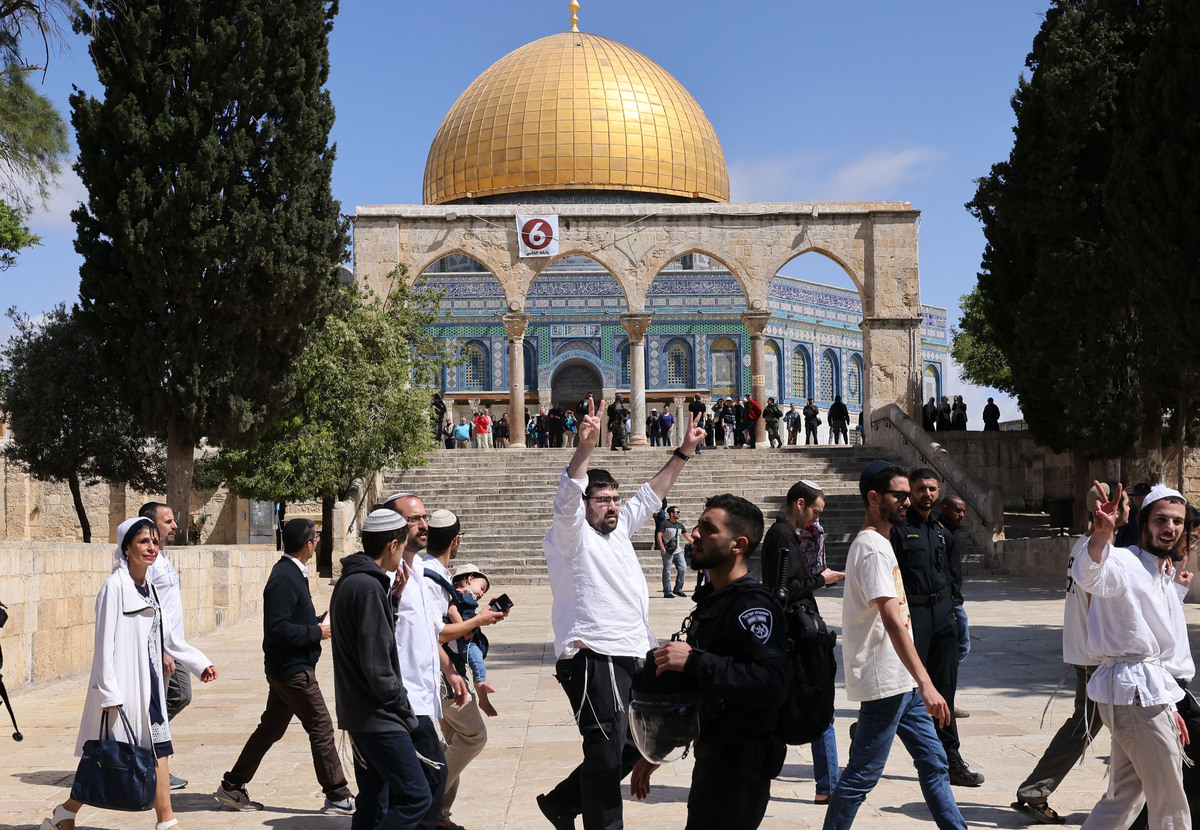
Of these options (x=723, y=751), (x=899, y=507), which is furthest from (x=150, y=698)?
(x=899, y=507)

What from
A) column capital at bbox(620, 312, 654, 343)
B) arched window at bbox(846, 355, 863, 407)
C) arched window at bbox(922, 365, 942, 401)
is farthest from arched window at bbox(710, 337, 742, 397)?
column capital at bbox(620, 312, 654, 343)

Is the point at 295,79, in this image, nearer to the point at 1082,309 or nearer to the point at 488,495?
the point at 488,495

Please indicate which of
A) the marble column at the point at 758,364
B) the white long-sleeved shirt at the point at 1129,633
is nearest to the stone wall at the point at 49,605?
the white long-sleeved shirt at the point at 1129,633

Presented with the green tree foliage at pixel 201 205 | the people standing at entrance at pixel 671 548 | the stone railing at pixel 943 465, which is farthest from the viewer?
the stone railing at pixel 943 465

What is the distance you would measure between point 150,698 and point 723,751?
2.65 meters

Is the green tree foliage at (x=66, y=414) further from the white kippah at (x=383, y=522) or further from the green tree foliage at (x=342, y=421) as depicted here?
the white kippah at (x=383, y=522)

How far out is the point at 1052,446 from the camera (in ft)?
67.4

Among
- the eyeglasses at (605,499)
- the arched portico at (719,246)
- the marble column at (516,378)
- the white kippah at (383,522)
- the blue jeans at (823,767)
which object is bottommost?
the blue jeans at (823,767)

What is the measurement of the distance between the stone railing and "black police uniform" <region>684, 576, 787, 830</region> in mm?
15767

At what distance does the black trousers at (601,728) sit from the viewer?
4.31m

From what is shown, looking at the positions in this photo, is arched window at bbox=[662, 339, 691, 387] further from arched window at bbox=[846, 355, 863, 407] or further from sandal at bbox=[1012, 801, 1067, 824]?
sandal at bbox=[1012, 801, 1067, 824]

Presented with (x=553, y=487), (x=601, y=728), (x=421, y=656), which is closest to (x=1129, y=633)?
(x=601, y=728)

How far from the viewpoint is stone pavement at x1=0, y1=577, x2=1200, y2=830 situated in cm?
540

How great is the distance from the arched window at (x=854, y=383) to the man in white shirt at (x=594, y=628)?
43841mm
